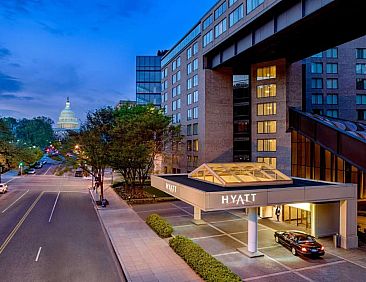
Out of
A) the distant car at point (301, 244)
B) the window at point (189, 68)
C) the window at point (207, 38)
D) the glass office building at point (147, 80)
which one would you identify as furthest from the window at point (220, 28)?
the glass office building at point (147, 80)

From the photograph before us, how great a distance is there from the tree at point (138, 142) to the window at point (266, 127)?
14081 mm

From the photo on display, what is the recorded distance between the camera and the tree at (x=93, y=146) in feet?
136

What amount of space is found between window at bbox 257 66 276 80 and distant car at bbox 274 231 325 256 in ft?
84.1

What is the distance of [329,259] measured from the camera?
2034 centimetres

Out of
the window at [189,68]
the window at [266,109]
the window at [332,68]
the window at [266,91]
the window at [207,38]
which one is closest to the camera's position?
the window at [266,109]

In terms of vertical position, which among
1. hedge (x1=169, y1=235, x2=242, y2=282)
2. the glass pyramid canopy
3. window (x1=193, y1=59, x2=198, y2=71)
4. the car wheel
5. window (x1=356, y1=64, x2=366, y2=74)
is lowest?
the car wheel

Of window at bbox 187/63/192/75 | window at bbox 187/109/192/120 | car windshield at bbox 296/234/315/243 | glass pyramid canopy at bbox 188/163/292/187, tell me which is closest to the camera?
car windshield at bbox 296/234/315/243

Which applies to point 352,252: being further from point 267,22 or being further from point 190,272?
point 267,22

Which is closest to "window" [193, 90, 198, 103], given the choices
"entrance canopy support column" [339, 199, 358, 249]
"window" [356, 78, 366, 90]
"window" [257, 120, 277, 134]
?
"window" [257, 120, 277, 134]

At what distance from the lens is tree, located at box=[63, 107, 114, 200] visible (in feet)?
136

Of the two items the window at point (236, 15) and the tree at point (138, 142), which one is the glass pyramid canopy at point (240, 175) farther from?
the window at point (236, 15)

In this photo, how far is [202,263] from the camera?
57.7 ft

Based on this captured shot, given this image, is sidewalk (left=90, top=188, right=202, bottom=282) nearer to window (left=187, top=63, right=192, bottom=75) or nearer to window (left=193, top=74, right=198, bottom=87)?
window (left=193, top=74, right=198, bottom=87)

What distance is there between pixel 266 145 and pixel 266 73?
9680 millimetres
